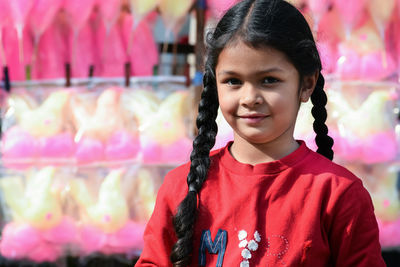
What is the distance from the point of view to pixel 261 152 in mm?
1187

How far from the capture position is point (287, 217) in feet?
3.64

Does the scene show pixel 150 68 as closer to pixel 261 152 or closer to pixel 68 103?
pixel 68 103

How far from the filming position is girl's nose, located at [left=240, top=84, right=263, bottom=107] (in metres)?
1.10

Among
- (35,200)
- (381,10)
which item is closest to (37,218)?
(35,200)

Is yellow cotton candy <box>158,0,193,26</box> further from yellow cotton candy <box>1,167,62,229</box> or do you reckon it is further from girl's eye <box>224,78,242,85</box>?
girl's eye <box>224,78,242,85</box>

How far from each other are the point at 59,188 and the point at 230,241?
1561mm

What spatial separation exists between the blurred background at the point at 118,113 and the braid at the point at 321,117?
99cm

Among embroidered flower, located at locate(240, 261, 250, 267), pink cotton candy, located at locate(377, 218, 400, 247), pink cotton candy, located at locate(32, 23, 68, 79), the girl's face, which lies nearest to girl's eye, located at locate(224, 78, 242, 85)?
the girl's face

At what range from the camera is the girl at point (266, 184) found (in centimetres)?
110

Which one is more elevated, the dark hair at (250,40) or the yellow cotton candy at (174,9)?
the yellow cotton candy at (174,9)

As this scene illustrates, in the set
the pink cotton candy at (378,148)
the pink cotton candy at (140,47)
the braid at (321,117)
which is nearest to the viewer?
the braid at (321,117)

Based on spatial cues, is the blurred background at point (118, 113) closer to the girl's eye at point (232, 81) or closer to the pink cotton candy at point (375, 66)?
the pink cotton candy at point (375, 66)

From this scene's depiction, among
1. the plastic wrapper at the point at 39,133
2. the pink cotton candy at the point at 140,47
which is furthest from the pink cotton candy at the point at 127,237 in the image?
the pink cotton candy at the point at 140,47

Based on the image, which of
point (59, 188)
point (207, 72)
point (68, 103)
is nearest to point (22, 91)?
point (68, 103)
